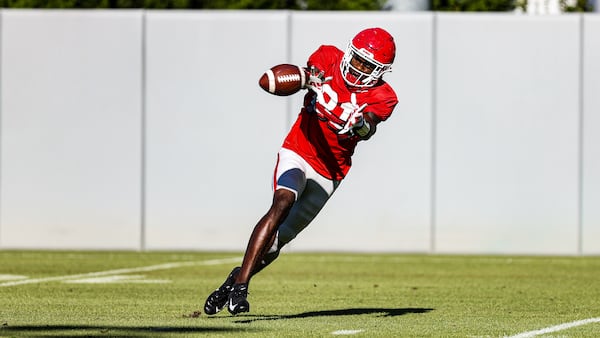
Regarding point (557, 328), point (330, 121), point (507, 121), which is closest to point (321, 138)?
point (330, 121)

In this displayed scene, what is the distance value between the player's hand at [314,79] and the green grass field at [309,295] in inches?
59.8

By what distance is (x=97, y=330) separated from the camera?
7.94 m

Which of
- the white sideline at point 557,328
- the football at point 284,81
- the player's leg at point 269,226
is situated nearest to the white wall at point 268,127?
the white sideline at point 557,328

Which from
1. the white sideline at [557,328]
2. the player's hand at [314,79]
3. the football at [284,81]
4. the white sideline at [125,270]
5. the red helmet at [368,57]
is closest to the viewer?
the white sideline at [557,328]

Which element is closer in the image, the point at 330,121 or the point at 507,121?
the point at 330,121

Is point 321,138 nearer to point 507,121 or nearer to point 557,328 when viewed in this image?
point 557,328

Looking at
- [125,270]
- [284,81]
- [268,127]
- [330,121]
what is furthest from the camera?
[268,127]

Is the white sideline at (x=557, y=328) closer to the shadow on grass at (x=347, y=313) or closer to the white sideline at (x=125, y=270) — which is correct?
the shadow on grass at (x=347, y=313)

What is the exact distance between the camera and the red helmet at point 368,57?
8.66 metres

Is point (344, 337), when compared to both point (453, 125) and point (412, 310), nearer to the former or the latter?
point (412, 310)

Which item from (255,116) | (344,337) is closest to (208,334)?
(344,337)

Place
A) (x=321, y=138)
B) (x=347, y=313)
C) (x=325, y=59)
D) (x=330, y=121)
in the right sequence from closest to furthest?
(x=330, y=121) < (x=321, y=138) < (x=325, y=59) < (x=347, y=313)

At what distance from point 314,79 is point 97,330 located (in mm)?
2075

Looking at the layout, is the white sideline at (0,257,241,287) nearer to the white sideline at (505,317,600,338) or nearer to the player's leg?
the player's leg
